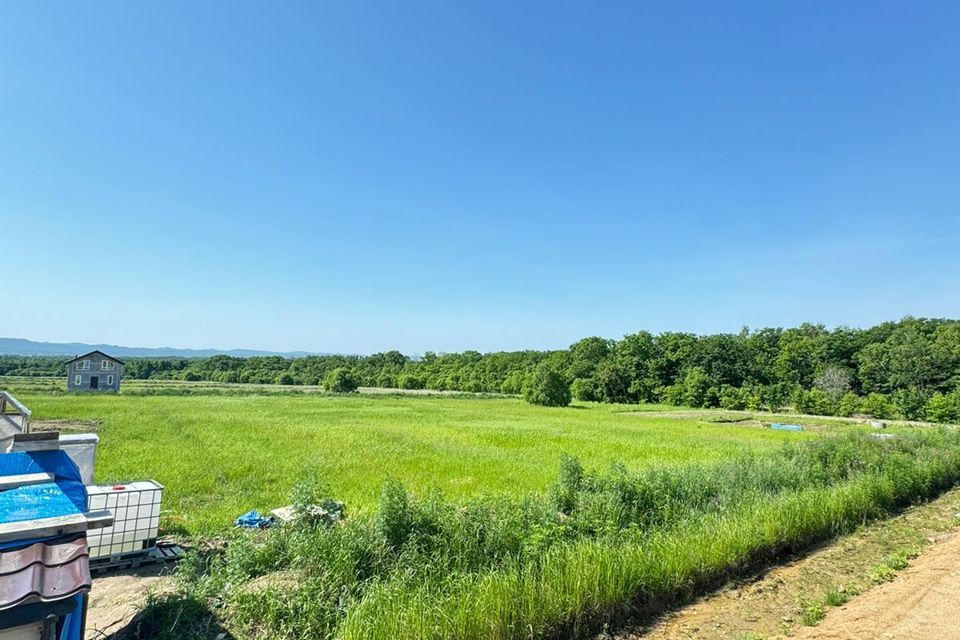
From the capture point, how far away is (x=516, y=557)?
5473mm

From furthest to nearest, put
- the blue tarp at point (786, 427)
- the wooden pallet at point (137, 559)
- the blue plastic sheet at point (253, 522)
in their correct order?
the blue tarp at point (786, 427), the blue plastic sheet at point (253, 522), the wooden pallet at point (137, 559)

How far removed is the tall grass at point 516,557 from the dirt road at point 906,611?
1.32 metres

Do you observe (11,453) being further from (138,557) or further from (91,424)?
(91,424)

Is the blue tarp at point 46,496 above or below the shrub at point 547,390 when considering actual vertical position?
above

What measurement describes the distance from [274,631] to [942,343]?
2694 inches

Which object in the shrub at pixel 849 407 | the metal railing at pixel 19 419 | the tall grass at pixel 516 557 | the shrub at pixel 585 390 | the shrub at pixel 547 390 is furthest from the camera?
the shrub at pixel 585 390

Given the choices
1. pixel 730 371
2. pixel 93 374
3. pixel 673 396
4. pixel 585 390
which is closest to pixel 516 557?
pixel 93 374

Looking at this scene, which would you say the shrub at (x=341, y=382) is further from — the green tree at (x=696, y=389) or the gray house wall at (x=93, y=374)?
the green tree at (x=696, y=389)

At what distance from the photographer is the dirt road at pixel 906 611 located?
5062 millimetres

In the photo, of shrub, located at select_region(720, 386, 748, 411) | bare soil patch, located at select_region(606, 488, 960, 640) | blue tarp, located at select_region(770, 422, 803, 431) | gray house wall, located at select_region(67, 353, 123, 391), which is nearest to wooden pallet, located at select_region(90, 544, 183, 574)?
bare soil patch, located at select_region(606, 488, 960, 640)

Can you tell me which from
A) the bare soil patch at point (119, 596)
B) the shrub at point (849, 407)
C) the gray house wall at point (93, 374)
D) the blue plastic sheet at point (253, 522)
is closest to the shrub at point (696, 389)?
the shrub at point (849, 407)

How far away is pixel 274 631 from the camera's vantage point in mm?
4191

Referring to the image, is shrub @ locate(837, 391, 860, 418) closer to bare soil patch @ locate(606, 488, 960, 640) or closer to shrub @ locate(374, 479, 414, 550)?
bare soil patch @ locate(606, 488, 960, 640)

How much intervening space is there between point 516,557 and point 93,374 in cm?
5834
